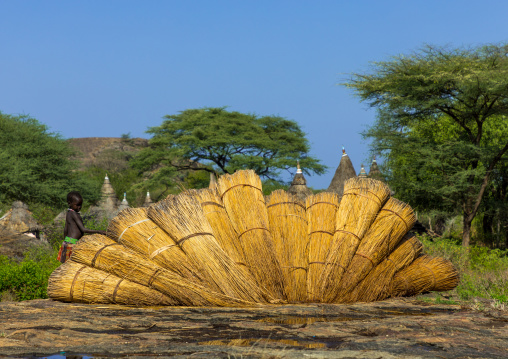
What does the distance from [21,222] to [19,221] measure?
0.10 meters

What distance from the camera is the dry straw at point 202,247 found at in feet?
18.7

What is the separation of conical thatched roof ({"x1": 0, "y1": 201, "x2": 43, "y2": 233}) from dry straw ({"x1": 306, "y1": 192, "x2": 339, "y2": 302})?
1168cm

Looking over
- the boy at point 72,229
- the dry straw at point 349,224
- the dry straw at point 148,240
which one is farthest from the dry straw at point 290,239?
the boy at point 72,229

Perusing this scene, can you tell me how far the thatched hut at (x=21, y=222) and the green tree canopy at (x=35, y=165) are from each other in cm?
1163

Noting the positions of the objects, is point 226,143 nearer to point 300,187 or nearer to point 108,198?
point 108,198

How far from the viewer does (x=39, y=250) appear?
12445 mm

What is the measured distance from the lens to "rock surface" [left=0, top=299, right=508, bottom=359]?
3637mm

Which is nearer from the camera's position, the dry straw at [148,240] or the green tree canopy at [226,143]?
the dry straw at [148,240]

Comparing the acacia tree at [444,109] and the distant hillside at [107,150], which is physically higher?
the distant hillside at [107,150]

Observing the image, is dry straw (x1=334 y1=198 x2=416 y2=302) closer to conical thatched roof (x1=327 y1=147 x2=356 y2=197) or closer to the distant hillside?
conical thatched roof (x1=327 y1=147 x2=356 y2=197)

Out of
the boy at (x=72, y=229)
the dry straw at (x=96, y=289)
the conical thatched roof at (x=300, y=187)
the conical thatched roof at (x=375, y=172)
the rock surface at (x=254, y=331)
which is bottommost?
the rock surface at (x=254, y=331)

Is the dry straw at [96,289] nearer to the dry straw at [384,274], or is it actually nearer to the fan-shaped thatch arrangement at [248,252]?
the fan-shaped thatch arrangement at [248,252]

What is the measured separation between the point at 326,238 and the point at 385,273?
796mm

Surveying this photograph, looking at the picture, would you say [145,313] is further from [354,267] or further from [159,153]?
[159,153]
